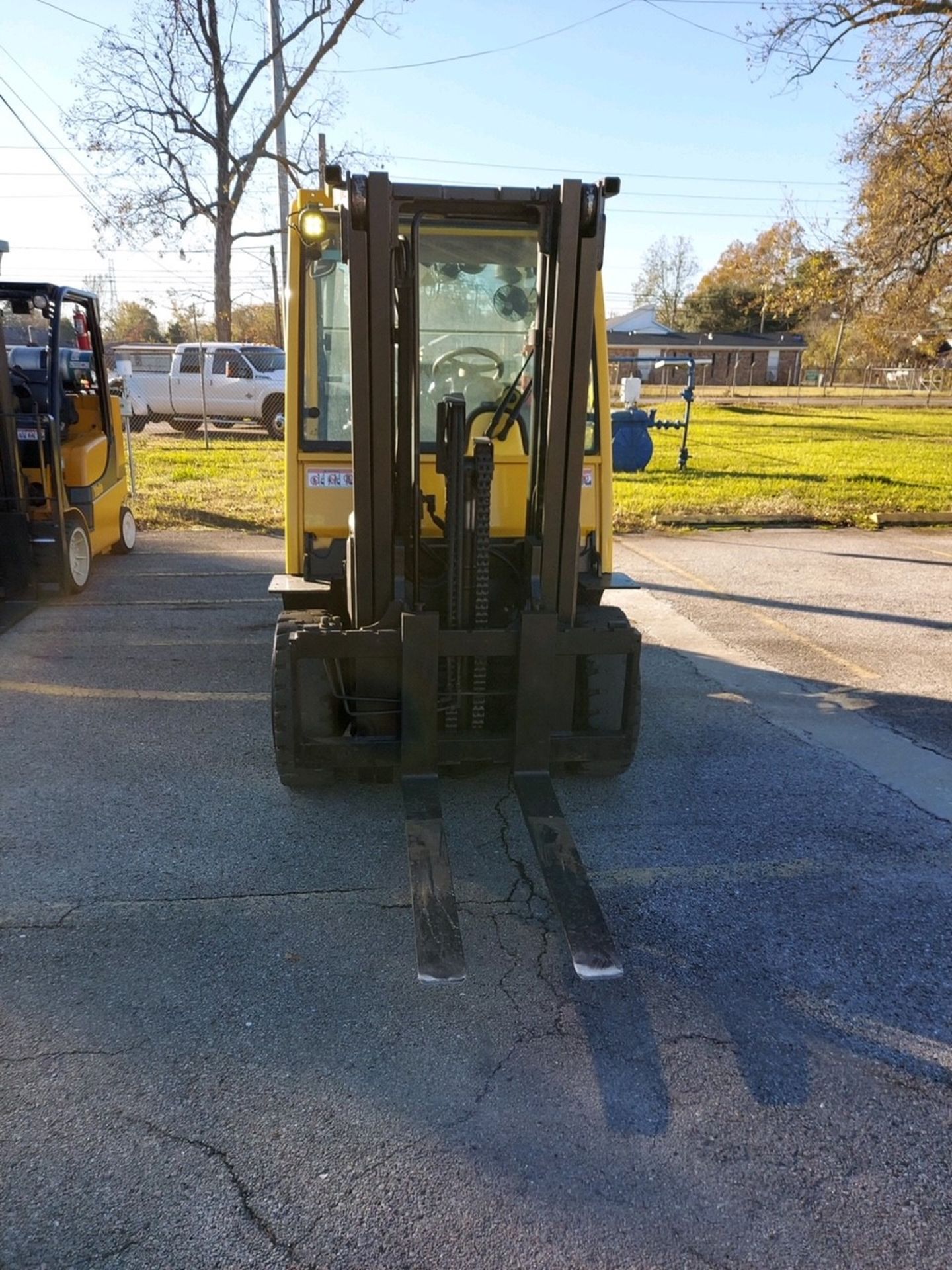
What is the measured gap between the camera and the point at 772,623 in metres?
8.08

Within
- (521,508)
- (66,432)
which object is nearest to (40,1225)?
(521,508)

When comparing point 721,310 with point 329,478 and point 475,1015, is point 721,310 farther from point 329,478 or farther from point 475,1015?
point 475,1015

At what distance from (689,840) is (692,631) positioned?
381 cm

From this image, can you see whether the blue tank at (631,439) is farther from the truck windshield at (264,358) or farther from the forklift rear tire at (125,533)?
the truck windshield at (264,358)

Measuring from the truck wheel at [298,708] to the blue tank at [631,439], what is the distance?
10892 mm

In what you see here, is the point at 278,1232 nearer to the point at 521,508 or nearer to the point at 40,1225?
the point at 40,1225

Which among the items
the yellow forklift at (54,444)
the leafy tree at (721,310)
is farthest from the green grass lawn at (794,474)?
the leafy tree at (721,310)

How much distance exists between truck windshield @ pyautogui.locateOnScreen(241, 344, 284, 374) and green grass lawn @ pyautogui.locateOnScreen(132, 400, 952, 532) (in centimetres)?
161

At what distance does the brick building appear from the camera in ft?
192

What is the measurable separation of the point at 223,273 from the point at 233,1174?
97.1 feet

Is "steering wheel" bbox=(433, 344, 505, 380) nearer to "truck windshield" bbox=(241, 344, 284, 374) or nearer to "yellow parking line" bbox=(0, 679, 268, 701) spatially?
"yellow parking line" bbox=(0, 679, 268, 701)

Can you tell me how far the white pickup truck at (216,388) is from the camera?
21.0 metres

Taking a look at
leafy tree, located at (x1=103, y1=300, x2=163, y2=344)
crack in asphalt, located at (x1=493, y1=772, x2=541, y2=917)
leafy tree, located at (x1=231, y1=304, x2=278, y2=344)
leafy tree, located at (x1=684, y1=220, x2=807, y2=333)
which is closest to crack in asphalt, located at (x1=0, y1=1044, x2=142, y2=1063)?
crack in asphalt, located at (x1=493, y1=772, x2=541, y2=917)

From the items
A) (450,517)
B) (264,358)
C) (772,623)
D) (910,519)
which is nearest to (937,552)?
(910,519)
